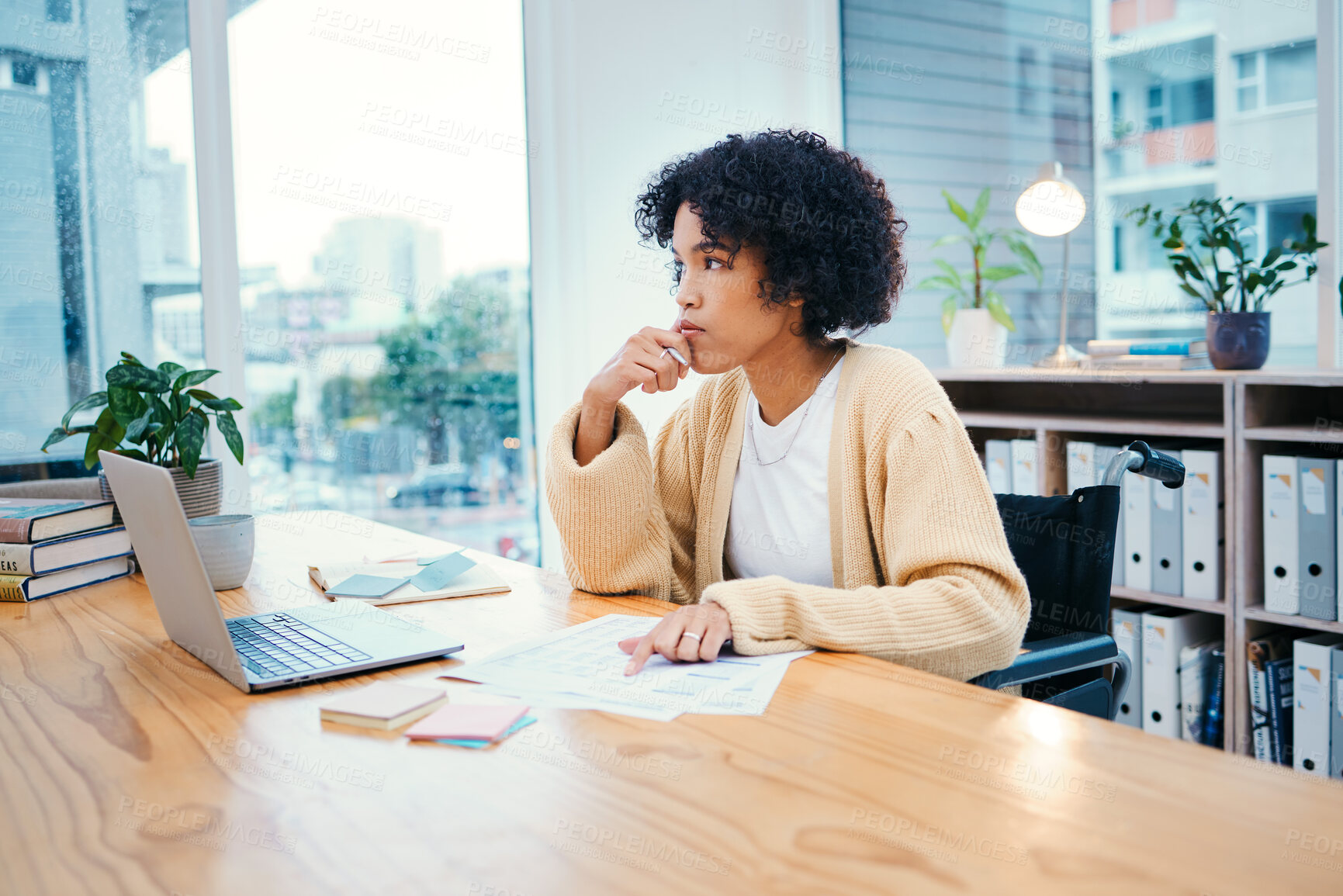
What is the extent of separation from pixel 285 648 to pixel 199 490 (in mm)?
698

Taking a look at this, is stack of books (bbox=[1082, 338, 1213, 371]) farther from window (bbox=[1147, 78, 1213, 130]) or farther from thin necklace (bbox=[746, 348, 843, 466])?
thin necklace (bbox=[746, 348, 843, 466])

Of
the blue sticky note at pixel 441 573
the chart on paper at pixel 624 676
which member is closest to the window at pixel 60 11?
the blue sticky note at pixel 441 573

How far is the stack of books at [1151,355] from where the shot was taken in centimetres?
240

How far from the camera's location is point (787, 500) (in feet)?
4.95

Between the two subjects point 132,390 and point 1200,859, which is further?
point 132,390

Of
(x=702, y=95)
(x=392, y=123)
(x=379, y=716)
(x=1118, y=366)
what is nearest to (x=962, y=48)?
(x=702, y=95)

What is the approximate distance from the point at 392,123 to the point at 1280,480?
2631mm

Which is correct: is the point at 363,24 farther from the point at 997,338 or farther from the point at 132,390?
the point at 997,338

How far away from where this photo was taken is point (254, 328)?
2.87 meters

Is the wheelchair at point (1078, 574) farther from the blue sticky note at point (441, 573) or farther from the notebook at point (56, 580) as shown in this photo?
the notebook at point (56, 580)

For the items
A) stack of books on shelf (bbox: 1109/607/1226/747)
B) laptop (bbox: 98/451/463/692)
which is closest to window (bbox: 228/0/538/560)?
laptop (bbox: 98/451/463/692)

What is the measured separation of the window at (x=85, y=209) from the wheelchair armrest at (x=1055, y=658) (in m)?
2.36

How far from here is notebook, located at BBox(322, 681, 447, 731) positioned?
2.98 feet

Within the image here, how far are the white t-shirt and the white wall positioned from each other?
1761 mm
